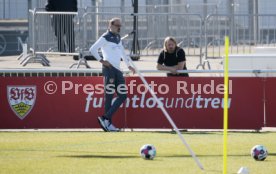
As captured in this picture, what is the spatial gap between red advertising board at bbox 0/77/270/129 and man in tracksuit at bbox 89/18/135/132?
0.38 meters

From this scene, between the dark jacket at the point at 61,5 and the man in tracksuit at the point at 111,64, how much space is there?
5.92m

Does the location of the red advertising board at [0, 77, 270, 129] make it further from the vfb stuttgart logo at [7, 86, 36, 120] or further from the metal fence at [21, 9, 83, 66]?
the metal fence at [21, 9, 83, 66]

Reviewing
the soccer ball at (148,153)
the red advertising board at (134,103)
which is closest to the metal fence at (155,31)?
the red advertising board at (134,103)

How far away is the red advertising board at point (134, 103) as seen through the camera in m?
18.0

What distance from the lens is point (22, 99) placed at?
18234 mm

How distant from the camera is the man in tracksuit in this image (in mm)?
17641

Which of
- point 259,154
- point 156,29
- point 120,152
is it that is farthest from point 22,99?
point 156,29

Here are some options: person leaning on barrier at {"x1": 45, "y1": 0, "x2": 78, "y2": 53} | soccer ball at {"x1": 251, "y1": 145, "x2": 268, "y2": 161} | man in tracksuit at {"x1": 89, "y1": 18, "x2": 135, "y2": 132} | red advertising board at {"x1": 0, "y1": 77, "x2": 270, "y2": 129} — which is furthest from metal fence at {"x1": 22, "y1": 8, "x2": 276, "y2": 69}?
soccer ball at {"x1": 251, "y1": 145, "x2": 268, "y2": 161}

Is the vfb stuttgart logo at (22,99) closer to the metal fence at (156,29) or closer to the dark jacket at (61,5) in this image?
the metal fence at (156,29)

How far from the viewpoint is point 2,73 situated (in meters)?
19.1

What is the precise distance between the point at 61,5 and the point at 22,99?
19.2ft

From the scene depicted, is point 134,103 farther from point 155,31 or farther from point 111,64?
point 155,31

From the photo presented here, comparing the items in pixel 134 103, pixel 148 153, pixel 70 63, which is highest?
pixel 70 63

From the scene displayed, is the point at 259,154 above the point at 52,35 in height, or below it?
below
